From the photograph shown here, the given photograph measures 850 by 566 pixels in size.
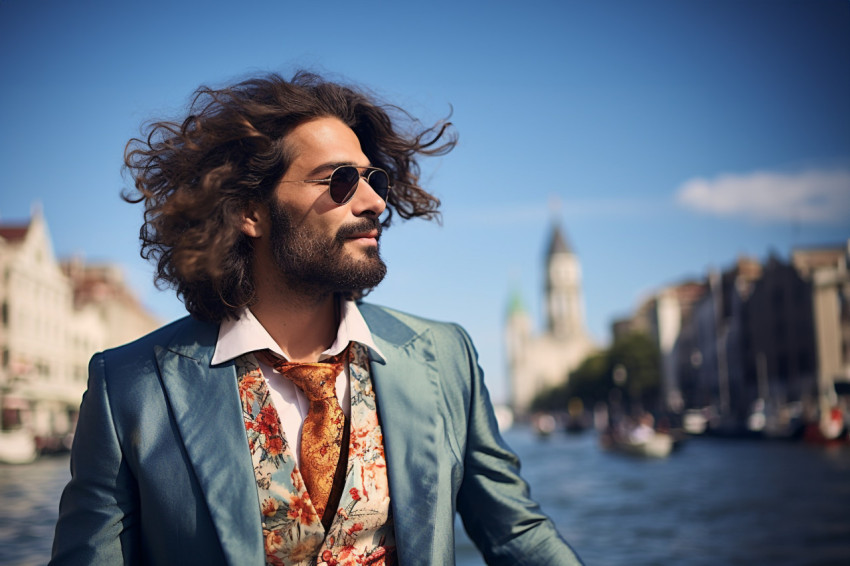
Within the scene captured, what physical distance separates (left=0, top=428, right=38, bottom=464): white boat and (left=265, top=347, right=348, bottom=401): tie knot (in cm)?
3307

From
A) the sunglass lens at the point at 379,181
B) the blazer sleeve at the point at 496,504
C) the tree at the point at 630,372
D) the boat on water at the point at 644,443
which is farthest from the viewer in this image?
the tree at the point at 630,372

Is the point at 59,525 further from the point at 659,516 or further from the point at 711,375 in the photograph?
the point at 711,375

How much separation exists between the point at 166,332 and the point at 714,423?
5653cm

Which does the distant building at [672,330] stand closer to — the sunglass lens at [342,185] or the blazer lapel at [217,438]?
the sunglass lens at [342,185]

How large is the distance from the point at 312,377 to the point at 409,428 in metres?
0.24

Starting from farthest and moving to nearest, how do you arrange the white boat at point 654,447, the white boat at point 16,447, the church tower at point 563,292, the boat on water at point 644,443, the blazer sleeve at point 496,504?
1. the church tower at point 563,292
2. the boat on water at point 644,443
3. the white boat at point 654,447
4. the white boat at point 16,447
5. the blazer sleeve at point 496,504

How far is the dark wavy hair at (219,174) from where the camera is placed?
6.96ft

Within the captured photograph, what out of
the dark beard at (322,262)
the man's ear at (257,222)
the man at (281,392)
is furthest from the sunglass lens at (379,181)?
→ the man's ear at (257,222)

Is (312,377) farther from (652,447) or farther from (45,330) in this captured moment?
(652,447)

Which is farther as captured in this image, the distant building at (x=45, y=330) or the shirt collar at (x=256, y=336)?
the distant building at (x=45, y=330)

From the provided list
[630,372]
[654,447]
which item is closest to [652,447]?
[654,447]

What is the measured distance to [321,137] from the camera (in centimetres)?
219

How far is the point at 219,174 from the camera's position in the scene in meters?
2.14

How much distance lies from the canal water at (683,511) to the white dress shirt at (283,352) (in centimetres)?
1203
